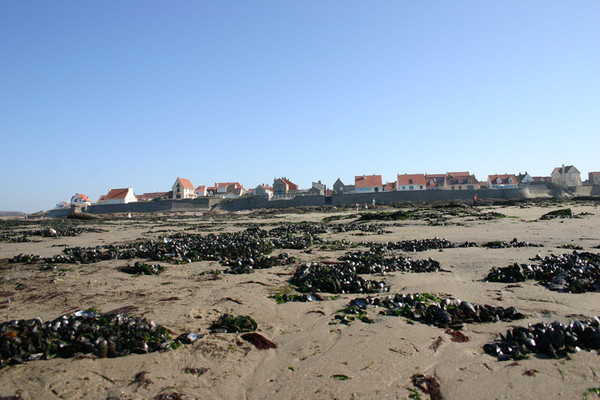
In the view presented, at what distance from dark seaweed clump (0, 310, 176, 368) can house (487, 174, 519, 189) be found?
329ft

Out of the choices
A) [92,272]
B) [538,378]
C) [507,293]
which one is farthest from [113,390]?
[92,272]

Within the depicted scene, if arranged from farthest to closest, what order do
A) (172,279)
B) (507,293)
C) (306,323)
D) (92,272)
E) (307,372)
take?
(92,272) < (172,279) < (507,293) < (306,323) < (307,372)

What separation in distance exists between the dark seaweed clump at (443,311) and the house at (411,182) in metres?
87.7

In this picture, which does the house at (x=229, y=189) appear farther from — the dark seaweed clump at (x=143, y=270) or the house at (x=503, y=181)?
the dark seaweed clump at (x=143, y=270)

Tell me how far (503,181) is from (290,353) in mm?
101153

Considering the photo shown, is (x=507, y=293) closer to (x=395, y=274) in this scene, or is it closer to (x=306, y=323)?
(x=395, y=274)

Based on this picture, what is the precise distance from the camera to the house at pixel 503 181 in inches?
3641

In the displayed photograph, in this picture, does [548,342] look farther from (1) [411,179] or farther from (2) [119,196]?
(2) [119,196]

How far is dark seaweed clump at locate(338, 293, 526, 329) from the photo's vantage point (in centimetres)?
513

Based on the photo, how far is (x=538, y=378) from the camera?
143 inches

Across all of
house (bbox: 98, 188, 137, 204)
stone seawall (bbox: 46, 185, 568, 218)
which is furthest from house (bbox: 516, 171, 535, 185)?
house (bbox: 98, 188, 137, 204)

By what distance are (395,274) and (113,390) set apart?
6.01m

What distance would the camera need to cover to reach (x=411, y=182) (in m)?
91.3

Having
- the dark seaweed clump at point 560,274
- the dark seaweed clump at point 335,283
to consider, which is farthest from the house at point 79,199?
the dark seaweed clump at point 560,274
